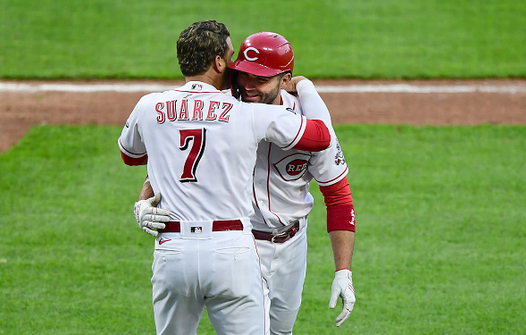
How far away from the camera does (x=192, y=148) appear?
314 centimetres

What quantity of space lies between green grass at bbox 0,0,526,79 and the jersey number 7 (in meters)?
8.49

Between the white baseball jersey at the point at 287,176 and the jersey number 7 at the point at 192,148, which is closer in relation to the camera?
the jersey number 7 at the point at 192,148

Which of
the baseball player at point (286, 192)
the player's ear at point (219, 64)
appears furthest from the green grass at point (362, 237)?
the player's ear at point (219, 64)

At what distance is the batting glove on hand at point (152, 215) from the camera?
3203 mm

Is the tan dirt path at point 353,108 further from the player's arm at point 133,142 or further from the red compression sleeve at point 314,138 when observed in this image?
the red compression sleeve at point 314,138

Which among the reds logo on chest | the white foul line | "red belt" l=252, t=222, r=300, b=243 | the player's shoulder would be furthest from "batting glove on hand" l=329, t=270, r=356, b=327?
the white foul line

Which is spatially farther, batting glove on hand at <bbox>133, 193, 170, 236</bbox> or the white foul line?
the white foul line

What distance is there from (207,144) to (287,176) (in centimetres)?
69

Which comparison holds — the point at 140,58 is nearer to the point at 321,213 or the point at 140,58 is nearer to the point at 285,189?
the point at 321,213

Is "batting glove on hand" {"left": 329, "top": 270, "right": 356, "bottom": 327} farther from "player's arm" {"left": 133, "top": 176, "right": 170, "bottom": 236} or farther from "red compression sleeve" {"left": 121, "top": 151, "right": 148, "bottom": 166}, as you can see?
"red compression sleeve" {"left": 121, "top": 151, "right": 148, "bottom": 166}

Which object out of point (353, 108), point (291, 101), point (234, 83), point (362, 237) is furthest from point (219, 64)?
point (353, 108)

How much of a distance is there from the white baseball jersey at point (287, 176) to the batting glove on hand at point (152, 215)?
0.61 metres

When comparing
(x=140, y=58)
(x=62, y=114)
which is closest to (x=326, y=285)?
(x=62, y=114)

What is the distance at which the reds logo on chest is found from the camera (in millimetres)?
3619
